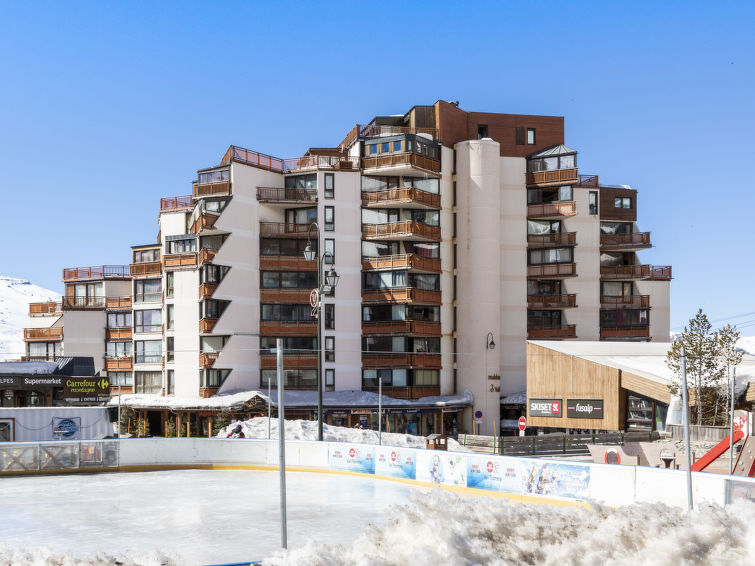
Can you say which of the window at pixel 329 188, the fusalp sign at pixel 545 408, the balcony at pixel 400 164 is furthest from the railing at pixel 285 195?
the fusalp sign at pixel 545 408

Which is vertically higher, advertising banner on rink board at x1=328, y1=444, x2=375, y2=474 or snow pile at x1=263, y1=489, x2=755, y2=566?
snow pile at x1=263, y1=489, x2=755, y2=566

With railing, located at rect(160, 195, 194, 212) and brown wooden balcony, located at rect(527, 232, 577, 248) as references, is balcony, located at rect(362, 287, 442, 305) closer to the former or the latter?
brown wooden balcony, located at rect(527, 232, 577, 248)

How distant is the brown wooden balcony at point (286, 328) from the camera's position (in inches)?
2291

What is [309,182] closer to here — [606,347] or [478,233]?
[478,233]

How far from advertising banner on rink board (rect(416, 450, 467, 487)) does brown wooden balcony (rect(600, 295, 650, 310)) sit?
43.6 metres

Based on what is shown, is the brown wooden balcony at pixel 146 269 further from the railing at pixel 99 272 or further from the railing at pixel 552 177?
the railing at pixel 552 177

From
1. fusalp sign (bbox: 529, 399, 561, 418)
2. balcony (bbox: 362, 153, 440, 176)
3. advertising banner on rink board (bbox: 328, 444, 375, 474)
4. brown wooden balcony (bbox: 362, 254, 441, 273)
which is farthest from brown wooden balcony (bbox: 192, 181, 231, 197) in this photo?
advertising banner on rink board (bbox: 328, 444, 375, 474)

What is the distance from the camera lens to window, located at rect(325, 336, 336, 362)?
5938cm

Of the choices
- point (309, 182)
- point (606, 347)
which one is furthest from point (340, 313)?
point (606, 347)

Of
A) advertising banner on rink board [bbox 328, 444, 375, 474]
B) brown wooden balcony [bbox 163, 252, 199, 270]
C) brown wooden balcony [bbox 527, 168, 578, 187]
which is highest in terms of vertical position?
brown wooden balcony [bbox 527, 168, 578, 187]

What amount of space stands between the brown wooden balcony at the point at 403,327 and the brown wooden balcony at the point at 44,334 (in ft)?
101

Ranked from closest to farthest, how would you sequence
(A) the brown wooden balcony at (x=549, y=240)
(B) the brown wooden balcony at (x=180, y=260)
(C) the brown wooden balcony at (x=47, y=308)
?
(B) the brown wooden balcony at (x=180, y=260), (A) the brown wooden balcony at (x=549, y=240), (C) the brown wooden balcony at (x=47, y=308)

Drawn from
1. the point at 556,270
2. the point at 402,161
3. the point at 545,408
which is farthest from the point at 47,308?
the point at 545,408

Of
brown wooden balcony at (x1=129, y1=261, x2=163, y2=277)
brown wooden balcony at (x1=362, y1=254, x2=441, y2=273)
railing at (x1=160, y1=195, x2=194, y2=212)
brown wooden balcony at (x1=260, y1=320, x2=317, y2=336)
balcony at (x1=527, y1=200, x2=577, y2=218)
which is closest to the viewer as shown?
brown wooden balcony at (x1=260, y1=320, x2=317, y2=336)
